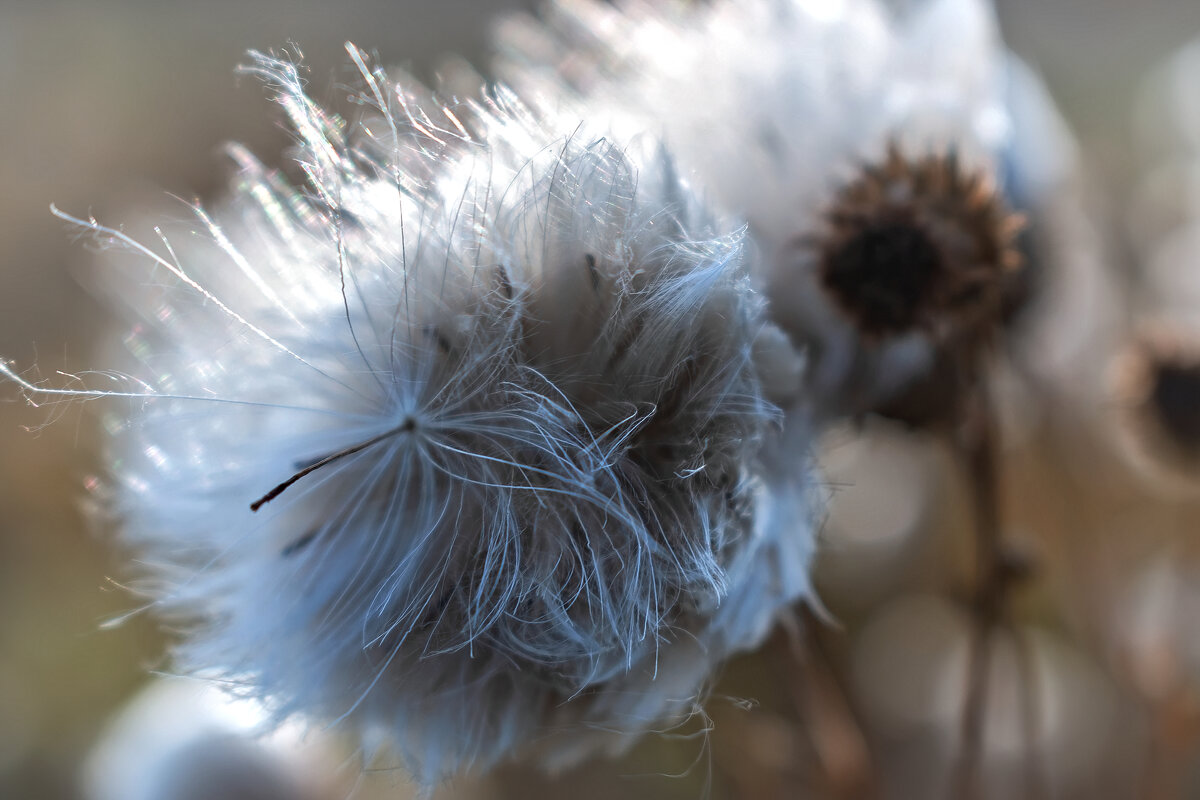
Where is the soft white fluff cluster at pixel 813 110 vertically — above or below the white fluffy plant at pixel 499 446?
above

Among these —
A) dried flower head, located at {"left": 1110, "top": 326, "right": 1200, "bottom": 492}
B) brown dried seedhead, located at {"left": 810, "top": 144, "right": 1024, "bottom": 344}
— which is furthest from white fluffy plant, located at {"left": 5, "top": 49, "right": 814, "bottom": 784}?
dried flower head, located at {"left": 1110, "top": 326, "right": 1200, "bottom": 492}

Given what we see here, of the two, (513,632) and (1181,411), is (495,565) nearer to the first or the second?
(513,632)

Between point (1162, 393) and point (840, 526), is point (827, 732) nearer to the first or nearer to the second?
point (840, 526)

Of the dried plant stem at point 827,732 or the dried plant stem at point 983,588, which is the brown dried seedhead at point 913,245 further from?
the dried plant stem at point 827,732

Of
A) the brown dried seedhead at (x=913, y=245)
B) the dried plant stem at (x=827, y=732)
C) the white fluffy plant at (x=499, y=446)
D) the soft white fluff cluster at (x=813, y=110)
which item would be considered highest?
the soft white fluff cluster at (x=813, y=110)

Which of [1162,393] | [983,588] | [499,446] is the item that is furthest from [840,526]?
[499,446]

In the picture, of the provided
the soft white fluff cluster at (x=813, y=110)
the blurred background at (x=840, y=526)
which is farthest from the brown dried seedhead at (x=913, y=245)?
the blurred background at (x=840, y=526)

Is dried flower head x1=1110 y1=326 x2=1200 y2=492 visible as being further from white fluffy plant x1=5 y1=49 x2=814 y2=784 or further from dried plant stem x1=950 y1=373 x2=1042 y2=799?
white fluffy plant x1=5 y1=49 x2=814 y2=784

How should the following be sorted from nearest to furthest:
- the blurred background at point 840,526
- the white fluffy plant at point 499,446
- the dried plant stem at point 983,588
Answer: the white fluffy plant at point 499,446 → the dried plant stem at point 983,588 → the blurred background at point 840,526
